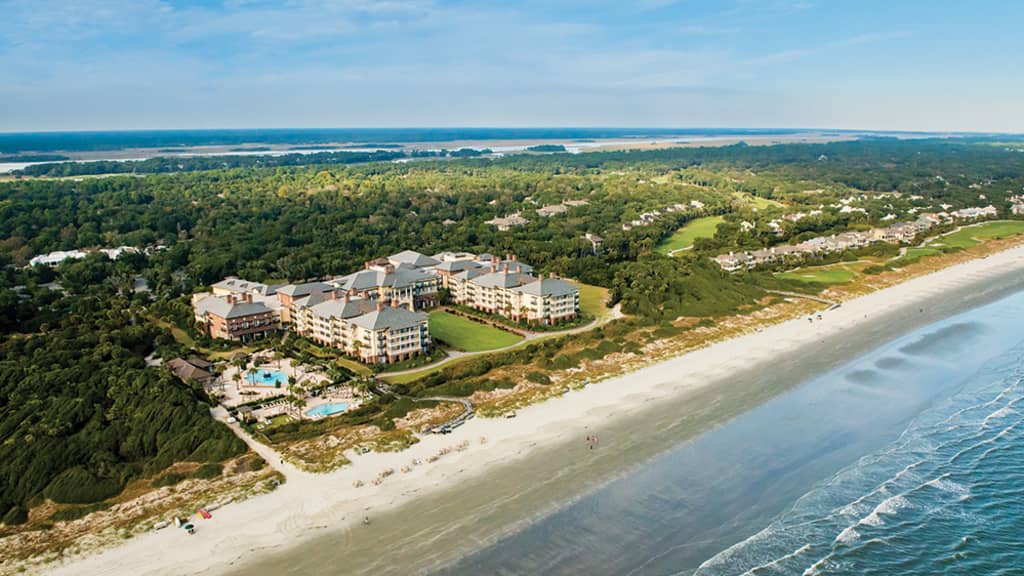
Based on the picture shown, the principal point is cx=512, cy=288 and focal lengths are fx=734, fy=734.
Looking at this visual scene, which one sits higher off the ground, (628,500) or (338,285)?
(338,285)

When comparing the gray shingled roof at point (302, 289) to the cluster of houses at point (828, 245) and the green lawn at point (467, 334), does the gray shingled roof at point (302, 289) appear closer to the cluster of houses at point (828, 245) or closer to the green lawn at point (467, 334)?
the green lawn at point (467, 334)

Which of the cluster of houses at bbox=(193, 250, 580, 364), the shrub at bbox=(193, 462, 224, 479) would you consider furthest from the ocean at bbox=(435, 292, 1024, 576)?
the cluster of houses at bbox=(193, 250, 580, 364)

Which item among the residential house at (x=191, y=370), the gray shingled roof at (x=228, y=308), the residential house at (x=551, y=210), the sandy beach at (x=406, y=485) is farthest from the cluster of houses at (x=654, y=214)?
the residential house at (x=191, y=370)

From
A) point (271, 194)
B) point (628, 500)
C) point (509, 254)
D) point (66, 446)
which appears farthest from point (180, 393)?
point (271, 194)

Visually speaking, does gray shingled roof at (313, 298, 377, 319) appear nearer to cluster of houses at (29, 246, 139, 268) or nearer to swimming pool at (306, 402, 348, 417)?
swimming pool at (306, 402, 348, 417)

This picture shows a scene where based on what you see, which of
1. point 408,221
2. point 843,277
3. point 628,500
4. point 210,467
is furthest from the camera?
point 408,221

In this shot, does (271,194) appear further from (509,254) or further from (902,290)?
(902,290)

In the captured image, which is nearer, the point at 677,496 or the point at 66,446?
the point at 677,496
